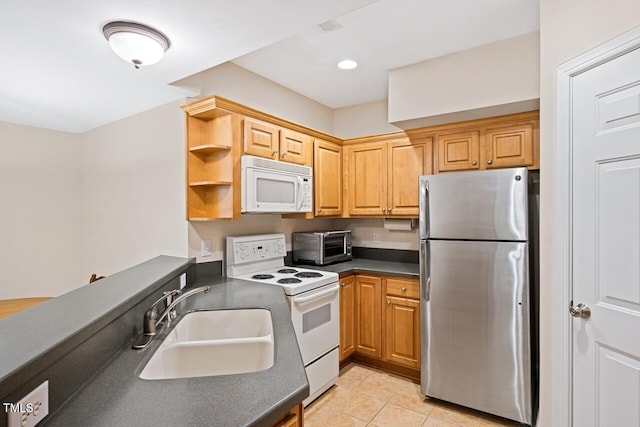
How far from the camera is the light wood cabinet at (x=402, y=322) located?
2725mm

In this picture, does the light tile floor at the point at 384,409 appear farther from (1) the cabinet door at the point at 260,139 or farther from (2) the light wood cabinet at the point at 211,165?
(1) the cabinet door at the point at 260,139

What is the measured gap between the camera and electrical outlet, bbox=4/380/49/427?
679mm

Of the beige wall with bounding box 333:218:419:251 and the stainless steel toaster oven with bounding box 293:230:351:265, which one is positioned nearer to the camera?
the stainless steel toaster oven with bounding box 293:230:351:265

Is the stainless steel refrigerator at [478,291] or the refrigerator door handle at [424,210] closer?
the stainless steel refrigerator at [478,291]

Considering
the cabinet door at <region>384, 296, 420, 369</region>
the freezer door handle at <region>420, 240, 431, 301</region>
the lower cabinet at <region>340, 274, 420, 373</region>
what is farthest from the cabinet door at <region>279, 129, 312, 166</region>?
the cabinet door at <region>384, 296, 420, 369</region>

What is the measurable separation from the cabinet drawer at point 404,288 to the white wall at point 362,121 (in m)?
1.55

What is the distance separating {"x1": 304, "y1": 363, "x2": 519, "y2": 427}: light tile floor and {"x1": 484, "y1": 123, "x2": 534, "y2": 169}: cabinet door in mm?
1833

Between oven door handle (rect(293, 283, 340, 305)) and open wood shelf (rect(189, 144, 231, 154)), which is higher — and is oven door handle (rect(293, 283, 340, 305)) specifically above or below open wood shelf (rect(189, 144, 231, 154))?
below

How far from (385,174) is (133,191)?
7.39 ft

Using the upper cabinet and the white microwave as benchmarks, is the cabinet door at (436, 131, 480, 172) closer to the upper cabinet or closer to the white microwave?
the upper cabinet

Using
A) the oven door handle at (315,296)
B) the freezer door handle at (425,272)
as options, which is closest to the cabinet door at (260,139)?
the oven door handle at (315,296)

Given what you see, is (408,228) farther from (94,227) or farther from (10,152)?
(10,152)

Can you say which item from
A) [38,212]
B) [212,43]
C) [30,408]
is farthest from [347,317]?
[38,212]

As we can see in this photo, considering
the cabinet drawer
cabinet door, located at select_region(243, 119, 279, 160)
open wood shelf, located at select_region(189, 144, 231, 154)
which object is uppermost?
cabinet door, located at select_region(243, 119, 279, 160)
